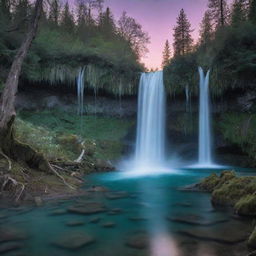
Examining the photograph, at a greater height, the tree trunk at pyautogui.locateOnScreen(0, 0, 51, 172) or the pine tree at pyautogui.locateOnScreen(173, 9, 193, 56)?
the pine tree at pyautogui.locateOnScreen(173, 9, 193, 56)

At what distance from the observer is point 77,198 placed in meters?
7.28

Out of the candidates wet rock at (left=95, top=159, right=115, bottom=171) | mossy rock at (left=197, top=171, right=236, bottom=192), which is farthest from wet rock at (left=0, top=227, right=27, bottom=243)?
wet rock at (left=95, top=159, right=115, bottom=171)

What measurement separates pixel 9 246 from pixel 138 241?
76.1 inches

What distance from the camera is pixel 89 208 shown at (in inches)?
248

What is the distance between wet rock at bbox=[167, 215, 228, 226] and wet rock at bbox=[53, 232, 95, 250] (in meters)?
1.90

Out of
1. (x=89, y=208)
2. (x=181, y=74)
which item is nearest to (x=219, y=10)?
(x=181, y=74)

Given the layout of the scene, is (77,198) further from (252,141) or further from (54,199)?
(252,141)

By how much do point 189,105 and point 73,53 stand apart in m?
10.9

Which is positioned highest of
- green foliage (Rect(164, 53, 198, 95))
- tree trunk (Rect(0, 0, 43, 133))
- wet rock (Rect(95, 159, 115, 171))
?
green foliage (Rect(164, 53, 198, 95))

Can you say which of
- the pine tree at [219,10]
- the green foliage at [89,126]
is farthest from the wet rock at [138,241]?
the pine tree at [219,10]

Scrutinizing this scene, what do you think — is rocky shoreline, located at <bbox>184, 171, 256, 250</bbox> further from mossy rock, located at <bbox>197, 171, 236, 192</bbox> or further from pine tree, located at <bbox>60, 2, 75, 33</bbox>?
pine tree, located at <bbox>60, 2, 75, 33</bbox>

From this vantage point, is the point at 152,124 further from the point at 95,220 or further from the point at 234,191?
the point at 95,220

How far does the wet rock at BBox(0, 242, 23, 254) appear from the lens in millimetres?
3900

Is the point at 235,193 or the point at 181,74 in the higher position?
the point at 181,74
